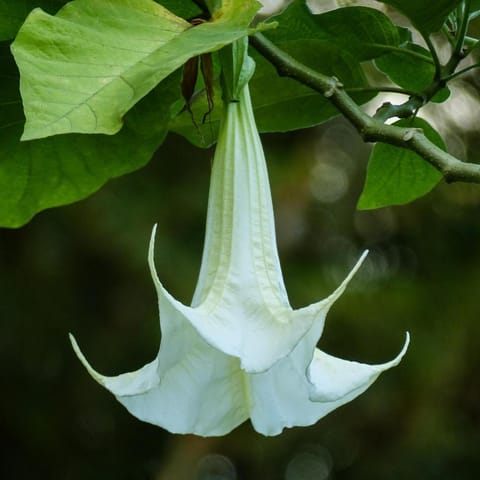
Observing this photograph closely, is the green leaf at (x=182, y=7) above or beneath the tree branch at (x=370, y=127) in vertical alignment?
above

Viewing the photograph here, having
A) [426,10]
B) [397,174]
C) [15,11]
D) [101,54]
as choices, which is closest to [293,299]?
[397,174]

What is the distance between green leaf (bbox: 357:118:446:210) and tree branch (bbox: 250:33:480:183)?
174 mm

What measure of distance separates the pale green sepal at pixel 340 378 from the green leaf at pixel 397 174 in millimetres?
301

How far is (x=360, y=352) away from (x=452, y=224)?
0.74 meters

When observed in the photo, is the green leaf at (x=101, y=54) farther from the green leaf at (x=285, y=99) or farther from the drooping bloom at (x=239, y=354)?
the green leaf at (x=285, y=99)

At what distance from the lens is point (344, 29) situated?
33.9 inches

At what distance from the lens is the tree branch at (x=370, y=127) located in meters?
0.69

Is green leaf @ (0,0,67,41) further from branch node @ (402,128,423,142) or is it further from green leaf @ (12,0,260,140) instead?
branch node @ (402,128,423,142)

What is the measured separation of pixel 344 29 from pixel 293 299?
10.2 ft

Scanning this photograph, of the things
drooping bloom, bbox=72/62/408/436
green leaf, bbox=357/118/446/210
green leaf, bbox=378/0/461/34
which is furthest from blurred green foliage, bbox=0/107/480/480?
drooping bloom, bbox=72/62/408/436

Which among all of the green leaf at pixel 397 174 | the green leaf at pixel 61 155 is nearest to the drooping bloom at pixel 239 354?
the green leaf at pixel 61 155

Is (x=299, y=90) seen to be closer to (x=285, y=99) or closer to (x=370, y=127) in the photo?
(x=285, y=99)

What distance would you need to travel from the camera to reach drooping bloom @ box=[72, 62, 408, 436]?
619 millimetres

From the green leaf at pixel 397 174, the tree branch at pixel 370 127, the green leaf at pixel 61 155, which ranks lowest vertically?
the green leaf at pixel 397 174
